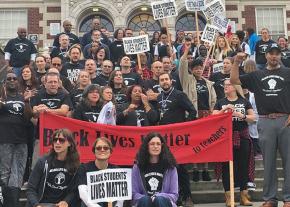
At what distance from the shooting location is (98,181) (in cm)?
572

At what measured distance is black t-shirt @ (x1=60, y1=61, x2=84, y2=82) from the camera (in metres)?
9.78

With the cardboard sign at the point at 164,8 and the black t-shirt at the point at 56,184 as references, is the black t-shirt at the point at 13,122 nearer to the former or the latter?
the black t-shirt at the point at 56,184

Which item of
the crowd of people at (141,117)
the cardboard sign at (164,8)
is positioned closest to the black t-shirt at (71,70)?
the crowd of people at (141,117)

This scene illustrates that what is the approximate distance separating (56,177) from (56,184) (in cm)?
9

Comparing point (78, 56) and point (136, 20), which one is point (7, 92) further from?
point (136, 20)

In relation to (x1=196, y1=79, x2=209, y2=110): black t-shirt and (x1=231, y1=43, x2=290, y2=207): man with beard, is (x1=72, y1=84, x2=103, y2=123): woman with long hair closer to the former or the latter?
(x1=196, y1=79, x2=209, y2=110): black t-shirt

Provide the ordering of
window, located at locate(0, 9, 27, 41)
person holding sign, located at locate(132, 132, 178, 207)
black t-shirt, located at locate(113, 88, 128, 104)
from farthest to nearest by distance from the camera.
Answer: window, located at locate(0, 9, 27, 41), black t-shirt, located at locate(113, 88, 128, 104), person holding sign, located at locate(132, 132, 178, 207)

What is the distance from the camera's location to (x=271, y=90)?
6766mm

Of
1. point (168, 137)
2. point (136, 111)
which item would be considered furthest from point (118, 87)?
point (168, 137)

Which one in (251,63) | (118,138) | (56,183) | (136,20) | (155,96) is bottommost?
(56,183)

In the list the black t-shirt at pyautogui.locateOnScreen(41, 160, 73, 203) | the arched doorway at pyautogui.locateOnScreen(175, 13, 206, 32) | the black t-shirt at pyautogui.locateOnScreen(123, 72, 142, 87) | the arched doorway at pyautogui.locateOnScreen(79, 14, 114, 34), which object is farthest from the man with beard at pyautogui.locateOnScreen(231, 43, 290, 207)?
the arched doorway at pyautogui.locateOnScreen(175, 13, 206, 32)

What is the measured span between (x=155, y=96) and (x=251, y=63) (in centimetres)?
175

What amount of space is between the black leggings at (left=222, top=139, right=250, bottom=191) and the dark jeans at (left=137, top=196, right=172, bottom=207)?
1826 mm

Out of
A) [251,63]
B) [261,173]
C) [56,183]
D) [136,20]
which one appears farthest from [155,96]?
[136,20]
